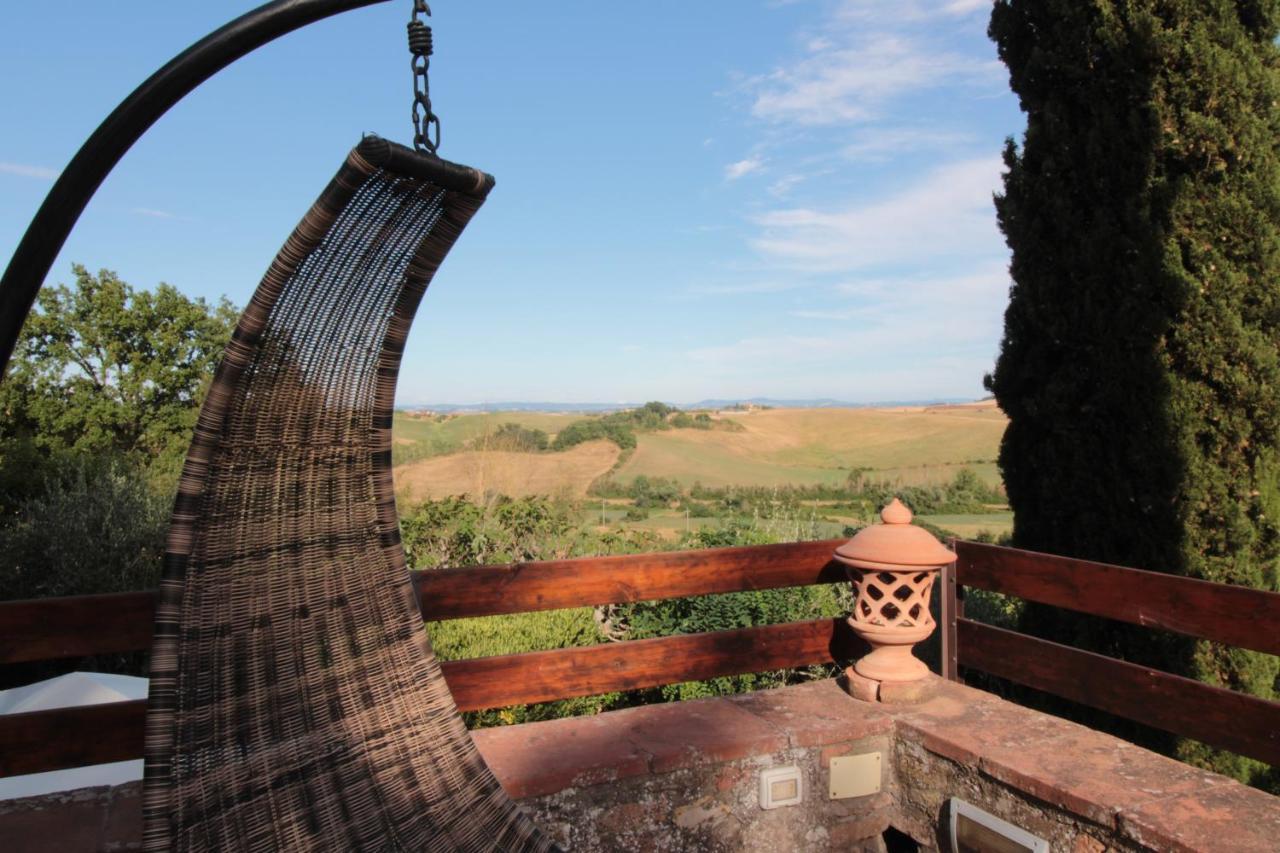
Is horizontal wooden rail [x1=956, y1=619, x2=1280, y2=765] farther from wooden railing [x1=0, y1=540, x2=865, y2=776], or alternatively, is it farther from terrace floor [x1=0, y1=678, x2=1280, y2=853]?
wooden railing [x1=0, y1=540, x2=865, y2=776]

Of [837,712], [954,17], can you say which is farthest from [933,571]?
[954,17]

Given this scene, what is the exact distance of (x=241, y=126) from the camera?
18.2 feet

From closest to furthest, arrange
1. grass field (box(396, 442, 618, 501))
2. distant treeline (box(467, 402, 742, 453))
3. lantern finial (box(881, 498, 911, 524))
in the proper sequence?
1. lantern finial (box(881, 498, 911, 524))
2. grass field (box(396, 442, 618, 501))
3. distant treeline (box(467, 402, 742, 453))

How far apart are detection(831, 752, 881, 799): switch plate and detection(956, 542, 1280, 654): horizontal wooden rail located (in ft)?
2.36

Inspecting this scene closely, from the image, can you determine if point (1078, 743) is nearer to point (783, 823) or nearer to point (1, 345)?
point (783, 823)

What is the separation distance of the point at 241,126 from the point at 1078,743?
19.4 ft

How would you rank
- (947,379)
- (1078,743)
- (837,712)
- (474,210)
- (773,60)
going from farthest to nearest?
(947,379) < (773,60) < (837,712) < (1078,743) < (474,210)

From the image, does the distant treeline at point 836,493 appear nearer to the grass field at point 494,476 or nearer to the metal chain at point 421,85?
the grass field at point 494,476

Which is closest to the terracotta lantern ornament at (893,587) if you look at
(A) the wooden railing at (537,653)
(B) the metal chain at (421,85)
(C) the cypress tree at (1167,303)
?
(A) the wooden railing at (537,653)

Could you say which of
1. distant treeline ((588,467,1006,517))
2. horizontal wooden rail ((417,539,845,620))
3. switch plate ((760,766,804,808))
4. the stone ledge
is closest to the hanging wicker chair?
horizontal wooden rail ((417,539,845,620))

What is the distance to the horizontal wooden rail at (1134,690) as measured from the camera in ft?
6.57

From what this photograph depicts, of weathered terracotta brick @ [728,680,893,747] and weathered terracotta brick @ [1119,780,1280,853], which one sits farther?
weathered terracotta brick @ [728,680,893,747]

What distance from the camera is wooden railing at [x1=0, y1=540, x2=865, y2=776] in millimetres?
1880

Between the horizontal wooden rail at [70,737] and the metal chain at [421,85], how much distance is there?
58.2 inches
